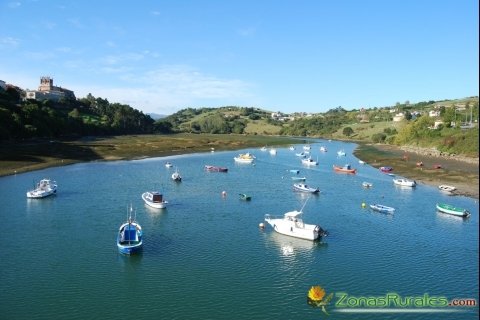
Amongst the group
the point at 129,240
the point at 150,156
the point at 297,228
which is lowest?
the point at 297,228

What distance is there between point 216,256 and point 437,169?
292ft

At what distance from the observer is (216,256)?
44.2 meters

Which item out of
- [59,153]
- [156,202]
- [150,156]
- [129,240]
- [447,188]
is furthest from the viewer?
[150,156]

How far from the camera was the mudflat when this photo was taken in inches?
3634

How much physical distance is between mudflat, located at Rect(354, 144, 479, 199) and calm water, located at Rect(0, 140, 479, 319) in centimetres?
1517

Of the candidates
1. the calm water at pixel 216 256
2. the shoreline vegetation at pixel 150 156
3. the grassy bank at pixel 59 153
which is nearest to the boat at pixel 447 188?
the shoreline vegetation at pixel 150 156

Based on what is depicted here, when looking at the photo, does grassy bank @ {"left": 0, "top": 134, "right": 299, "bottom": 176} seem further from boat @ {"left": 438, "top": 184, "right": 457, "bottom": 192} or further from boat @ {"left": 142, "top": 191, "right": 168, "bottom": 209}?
boat @ {"left": 438, "top": 184, "right": 457, "bottom": 192}

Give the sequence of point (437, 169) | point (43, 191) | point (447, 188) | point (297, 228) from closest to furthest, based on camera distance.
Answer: point (297, 228) < point (43, 191) < point (447, 188) < point (437, 169)

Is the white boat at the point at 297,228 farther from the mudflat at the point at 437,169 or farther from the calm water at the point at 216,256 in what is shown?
the mudflat at the point at 437,169

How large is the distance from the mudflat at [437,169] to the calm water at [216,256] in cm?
1517

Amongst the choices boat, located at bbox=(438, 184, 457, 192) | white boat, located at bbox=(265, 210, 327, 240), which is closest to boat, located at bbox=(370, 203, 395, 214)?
white boat, located at bbox=(265, 210, 327, 240)

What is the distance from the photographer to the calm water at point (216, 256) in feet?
111

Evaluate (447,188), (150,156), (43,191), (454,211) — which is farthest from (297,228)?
(150,156)

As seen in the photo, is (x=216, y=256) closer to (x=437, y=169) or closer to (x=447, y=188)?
(x=447, y=188)
